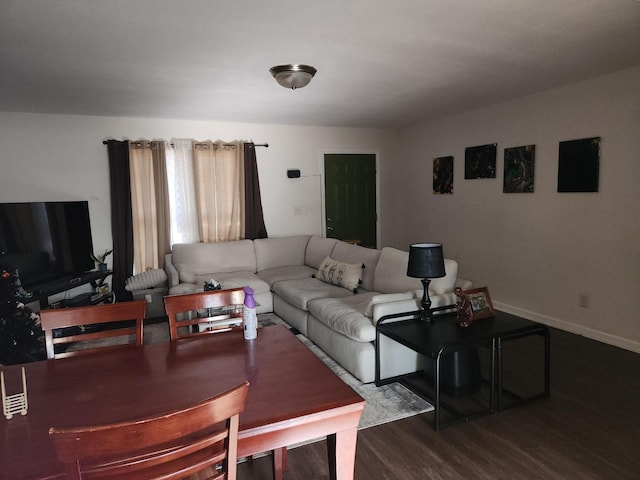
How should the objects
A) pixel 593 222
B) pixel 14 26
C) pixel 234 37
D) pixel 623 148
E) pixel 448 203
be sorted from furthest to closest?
1. pixel 448 203
2. pixel 593 222
3. pixel 623 148
4. pixel 234 37
5. pixel 14 26

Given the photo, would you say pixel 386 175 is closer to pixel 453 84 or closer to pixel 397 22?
pixel 453 84

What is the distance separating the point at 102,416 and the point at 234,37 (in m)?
2.12

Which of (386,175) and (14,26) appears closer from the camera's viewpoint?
(14,26)

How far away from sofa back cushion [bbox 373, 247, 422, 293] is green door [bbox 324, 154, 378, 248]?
2.37 metres

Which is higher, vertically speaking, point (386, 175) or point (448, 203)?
point (386, 175)

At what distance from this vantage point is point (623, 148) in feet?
11.6

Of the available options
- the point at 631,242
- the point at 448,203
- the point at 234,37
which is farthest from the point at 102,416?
A: the point at 448,203

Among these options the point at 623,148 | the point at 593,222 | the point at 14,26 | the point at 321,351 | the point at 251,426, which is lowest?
the point at 321,351

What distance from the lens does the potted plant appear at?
A: 16.1 feet

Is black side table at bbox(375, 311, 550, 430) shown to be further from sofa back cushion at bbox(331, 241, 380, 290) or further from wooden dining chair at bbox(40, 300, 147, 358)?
wooden dining chair at bbox(40, 300, 147, 358)

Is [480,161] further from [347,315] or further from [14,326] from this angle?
[14,326]

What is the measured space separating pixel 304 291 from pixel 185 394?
2783 millimetres

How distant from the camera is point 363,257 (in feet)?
14.3

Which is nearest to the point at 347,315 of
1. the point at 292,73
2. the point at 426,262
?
the point at 426,262
